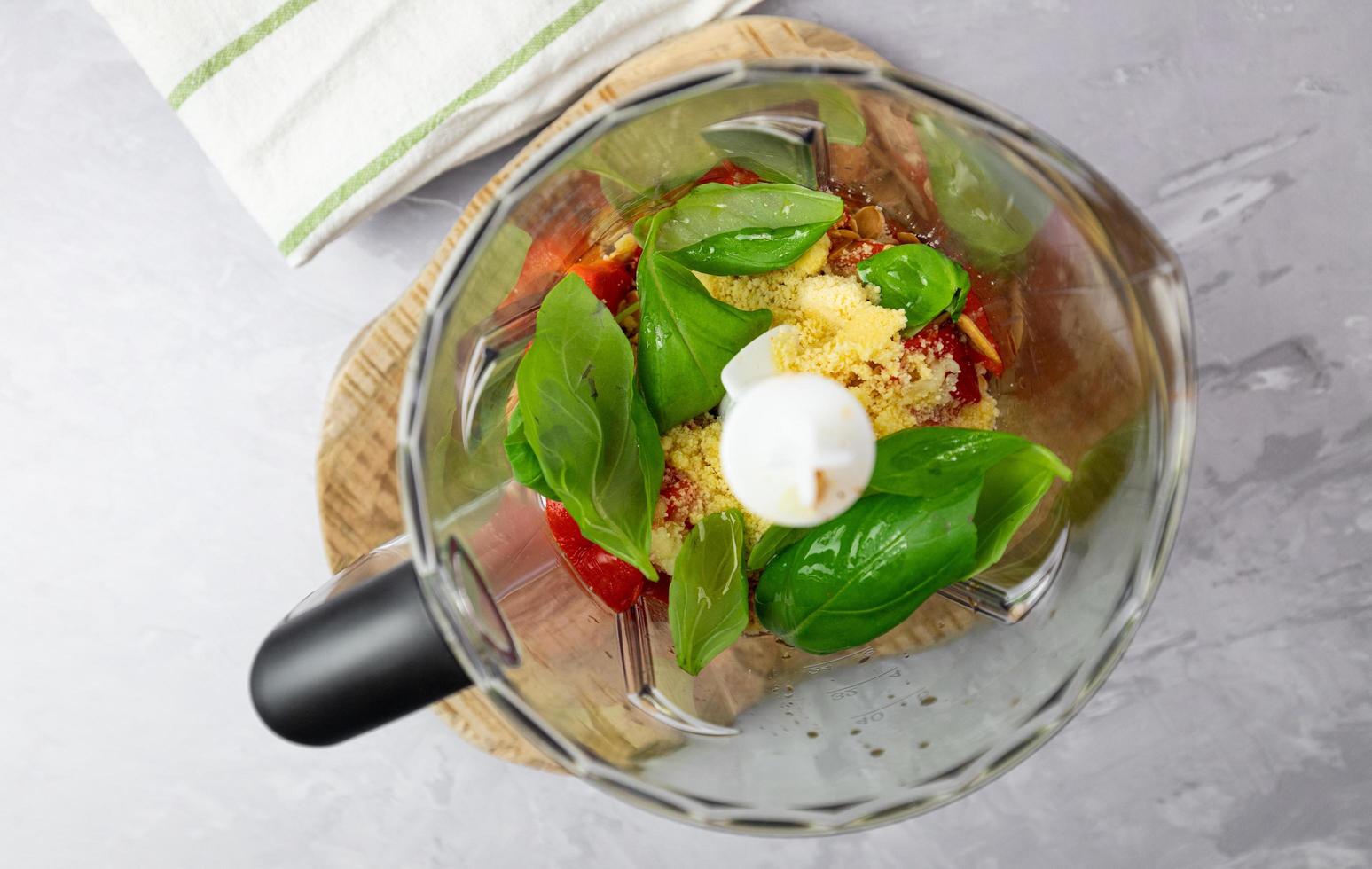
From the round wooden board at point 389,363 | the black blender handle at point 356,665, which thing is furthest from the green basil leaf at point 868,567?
the round wooden board at point 389,363

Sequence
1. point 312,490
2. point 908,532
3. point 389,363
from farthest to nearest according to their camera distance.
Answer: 1. point 312,490
2. point 389,363
3. point 908,532

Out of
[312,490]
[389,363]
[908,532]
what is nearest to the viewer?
[908,532]

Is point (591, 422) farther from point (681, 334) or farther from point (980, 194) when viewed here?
point (980, 194)

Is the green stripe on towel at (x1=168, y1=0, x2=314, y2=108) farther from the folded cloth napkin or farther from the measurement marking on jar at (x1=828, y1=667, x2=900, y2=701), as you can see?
the measurement marking on jar at (x1=828, y1=667, x2=900, y2=701)

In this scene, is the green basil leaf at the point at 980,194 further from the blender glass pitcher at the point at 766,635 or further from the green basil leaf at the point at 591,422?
the green basil leaf at the point at 591,422

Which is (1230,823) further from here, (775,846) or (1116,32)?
(1116,32)

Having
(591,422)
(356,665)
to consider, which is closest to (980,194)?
(591,422)

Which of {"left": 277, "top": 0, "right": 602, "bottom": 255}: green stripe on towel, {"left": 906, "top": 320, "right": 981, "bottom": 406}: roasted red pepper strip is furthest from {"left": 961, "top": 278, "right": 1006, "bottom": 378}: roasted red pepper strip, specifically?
{"left": 277, "top": 0, "right": 602, "bottom": 255}: green stripe on towel
